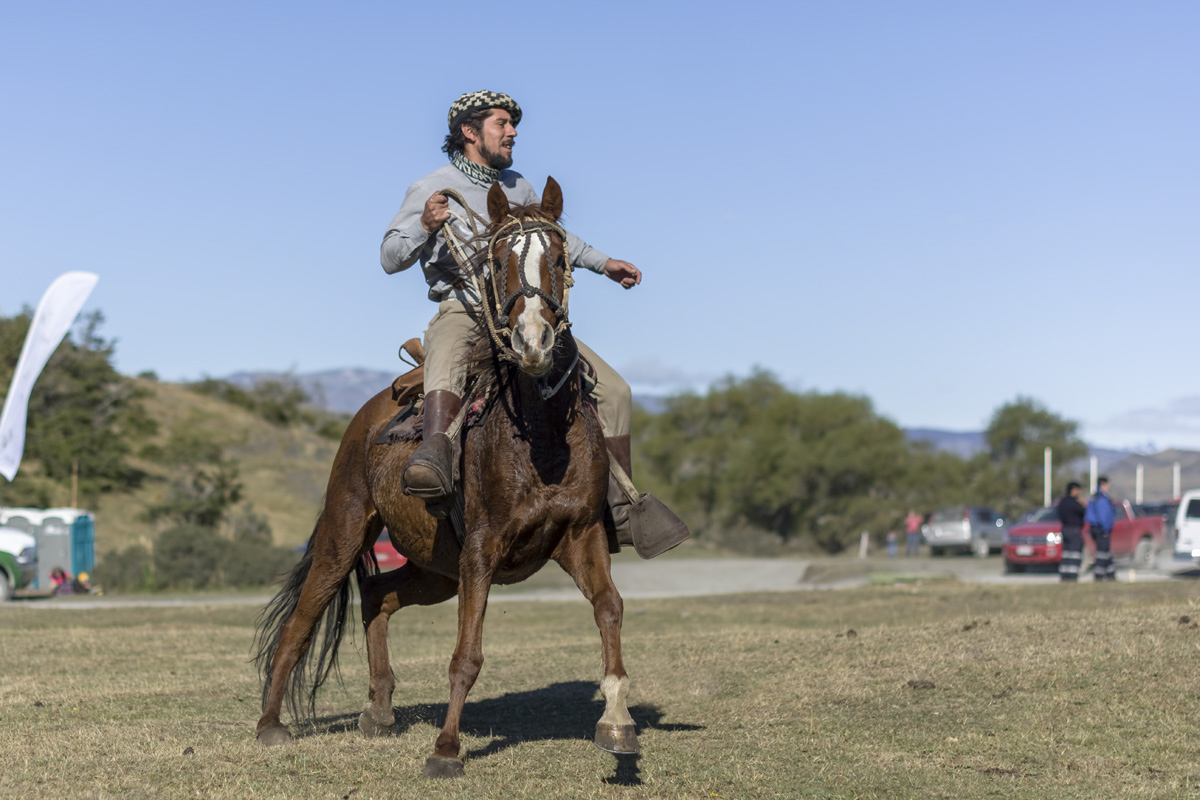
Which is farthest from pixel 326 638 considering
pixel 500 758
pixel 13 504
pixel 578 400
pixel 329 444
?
pixel 329 444

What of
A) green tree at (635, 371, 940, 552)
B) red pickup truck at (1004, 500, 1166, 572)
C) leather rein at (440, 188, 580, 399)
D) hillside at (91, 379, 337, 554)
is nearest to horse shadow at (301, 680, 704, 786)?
leather rein at (440, 188, 580, 399)

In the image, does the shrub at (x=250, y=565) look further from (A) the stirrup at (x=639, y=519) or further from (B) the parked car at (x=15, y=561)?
(A) the stirrup at (x=639, y=519)

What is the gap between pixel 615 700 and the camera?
590cm

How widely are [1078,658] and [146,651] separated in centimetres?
980

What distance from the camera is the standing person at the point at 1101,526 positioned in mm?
25047

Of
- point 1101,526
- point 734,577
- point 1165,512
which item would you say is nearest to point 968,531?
point 1165,512

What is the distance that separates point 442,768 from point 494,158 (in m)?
3.58

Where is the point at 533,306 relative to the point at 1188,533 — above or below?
above

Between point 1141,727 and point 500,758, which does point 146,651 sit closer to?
point 500,758

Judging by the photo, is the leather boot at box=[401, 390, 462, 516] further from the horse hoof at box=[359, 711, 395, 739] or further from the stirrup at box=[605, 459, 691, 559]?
the horse hoof at box=[359, 711, 395, 739]

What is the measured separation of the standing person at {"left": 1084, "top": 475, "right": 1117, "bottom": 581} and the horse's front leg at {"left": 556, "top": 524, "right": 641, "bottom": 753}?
69.7ft

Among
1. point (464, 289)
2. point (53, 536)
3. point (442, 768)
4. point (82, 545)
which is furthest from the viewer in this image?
point (82, 545)

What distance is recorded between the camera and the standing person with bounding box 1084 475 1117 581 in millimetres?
25047

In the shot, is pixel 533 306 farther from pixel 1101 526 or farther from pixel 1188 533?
pixel 1188 533
